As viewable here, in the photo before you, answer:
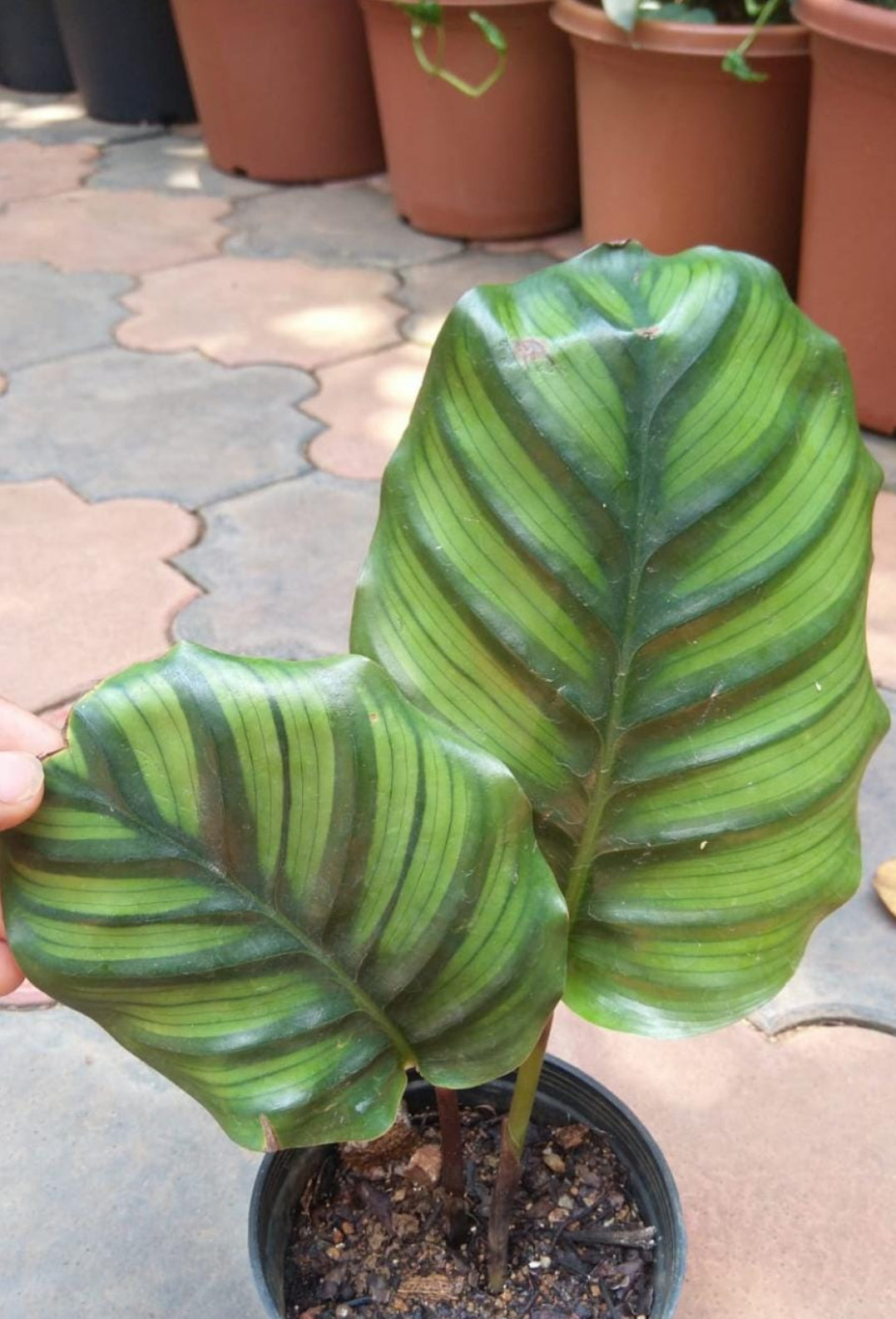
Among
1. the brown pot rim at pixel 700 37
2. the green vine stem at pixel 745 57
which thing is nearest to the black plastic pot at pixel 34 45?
the brown pot rim at pixel 700 37

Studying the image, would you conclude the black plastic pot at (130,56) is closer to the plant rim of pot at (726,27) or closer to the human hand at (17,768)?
the plant rim of pot at (726,27)

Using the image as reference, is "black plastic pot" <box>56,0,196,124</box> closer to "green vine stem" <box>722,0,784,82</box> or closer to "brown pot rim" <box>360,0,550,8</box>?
"brown pot rim" <box>360,0,550,8</box>

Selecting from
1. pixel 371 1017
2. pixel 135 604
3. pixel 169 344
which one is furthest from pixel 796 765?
pixel 169 344

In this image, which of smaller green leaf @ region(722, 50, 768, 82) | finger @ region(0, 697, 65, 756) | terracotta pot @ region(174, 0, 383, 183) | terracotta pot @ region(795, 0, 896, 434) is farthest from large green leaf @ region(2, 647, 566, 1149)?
terracotta pot @ region(174, 0, 383, 183)

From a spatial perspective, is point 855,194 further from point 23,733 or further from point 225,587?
point 23,733

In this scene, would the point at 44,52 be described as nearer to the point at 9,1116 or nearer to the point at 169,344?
the point at 169,344

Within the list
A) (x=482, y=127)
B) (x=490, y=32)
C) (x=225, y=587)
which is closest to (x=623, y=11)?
(x=490, y=32)
